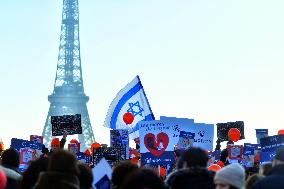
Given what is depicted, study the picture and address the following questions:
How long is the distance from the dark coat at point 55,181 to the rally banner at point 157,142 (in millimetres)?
9153

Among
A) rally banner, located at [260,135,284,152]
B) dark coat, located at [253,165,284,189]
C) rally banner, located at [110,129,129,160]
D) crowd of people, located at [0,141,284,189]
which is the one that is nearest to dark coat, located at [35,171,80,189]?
crowd of people, located at [0,141,284,189]

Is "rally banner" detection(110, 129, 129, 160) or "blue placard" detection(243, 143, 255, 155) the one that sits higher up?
"rally banner" detection(110, 129, 129, 160)

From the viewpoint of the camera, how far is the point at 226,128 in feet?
67.7

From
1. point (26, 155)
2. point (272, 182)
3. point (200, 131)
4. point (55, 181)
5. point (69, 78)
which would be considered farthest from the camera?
point (69, 78)

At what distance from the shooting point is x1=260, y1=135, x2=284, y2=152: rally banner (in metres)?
17.2

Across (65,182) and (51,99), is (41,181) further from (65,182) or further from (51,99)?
(51,99)

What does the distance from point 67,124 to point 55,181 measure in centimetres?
1337

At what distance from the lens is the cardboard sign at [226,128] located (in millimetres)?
20453

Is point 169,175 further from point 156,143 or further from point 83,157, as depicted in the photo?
point 83,157

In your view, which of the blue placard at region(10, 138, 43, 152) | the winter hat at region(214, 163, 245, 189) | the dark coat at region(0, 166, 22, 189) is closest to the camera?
the winter hat at region(214, 163, 245, 189)

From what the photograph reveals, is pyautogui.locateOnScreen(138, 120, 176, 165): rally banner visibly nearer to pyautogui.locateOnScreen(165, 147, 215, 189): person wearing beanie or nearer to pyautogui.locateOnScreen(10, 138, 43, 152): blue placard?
pyautogui.locateOnScreen(10, 138, 43, 152): blue placard

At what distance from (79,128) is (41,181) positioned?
13.2 metres

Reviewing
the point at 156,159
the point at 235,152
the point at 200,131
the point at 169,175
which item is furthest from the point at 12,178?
the point at 235,152

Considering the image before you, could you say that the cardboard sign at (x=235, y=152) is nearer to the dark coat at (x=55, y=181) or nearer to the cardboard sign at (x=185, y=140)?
the cardboard sign at (x=185, y=140)
